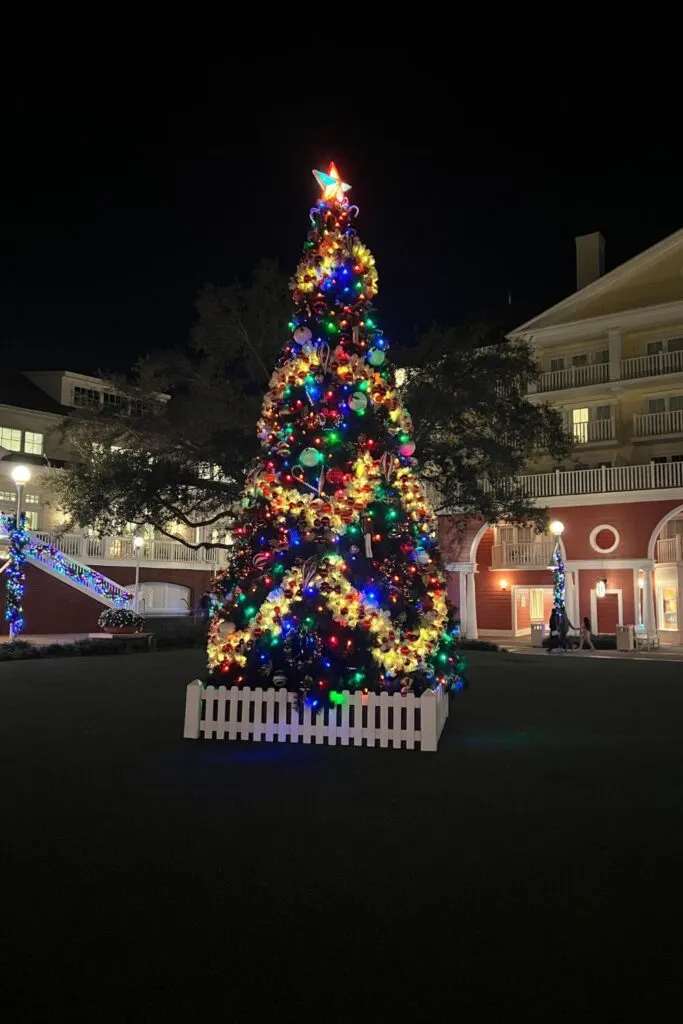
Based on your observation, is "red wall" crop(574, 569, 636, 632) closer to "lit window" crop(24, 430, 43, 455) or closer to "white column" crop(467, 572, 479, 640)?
"white column" crop(467, 572, 479, 640)

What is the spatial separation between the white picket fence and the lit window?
96.8 feet

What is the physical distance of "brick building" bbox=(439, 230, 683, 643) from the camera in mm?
27484

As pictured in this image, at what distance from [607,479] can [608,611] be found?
17.4 ft

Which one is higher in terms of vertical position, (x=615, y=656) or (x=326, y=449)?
(x=326, y=449)

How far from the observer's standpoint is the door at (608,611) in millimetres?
29469

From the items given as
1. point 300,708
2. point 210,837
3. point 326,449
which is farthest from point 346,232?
point 210,837

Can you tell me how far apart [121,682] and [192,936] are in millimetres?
11071

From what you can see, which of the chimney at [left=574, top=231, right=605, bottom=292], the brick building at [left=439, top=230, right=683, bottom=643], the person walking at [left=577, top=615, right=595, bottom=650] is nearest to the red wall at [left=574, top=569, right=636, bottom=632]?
the brick building at [left=439, top=230, right=683, bottom=643]

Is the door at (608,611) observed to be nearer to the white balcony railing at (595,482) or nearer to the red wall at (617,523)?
the red wall at (617,523)

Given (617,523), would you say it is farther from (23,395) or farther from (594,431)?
(23,395)

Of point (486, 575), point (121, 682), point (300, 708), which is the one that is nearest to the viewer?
point (300, 708)

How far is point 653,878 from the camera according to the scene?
4.69 m

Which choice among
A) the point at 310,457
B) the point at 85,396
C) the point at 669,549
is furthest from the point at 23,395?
the point at 310,457

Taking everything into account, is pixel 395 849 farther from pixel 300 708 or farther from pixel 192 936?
pixel 300 708
